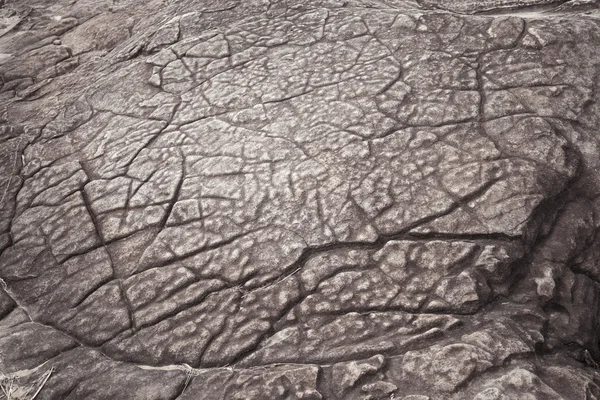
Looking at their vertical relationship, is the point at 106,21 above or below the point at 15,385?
above

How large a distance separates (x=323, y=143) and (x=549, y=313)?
43.9 inches

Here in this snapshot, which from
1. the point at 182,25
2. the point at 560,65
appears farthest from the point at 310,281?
the point at 182,25

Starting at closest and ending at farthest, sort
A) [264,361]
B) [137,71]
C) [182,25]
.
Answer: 1. [264,361]
2. [137,71]
3. [182,25]

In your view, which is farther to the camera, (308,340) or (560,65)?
(560,65)

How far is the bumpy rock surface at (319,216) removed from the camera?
1967 millimetres

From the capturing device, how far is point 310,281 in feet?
7.07

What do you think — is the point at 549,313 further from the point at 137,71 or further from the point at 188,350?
the point at 137,71

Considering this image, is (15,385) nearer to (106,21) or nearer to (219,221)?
(219,221)

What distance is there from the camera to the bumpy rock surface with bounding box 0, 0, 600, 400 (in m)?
1.97

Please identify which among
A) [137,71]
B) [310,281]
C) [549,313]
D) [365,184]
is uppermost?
[137,71]

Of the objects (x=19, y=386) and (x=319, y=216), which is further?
(x=319, y=216)

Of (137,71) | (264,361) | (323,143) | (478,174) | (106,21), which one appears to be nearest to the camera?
(264,361)

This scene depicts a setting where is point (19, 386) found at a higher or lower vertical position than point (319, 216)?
lower

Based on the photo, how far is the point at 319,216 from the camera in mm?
2320
